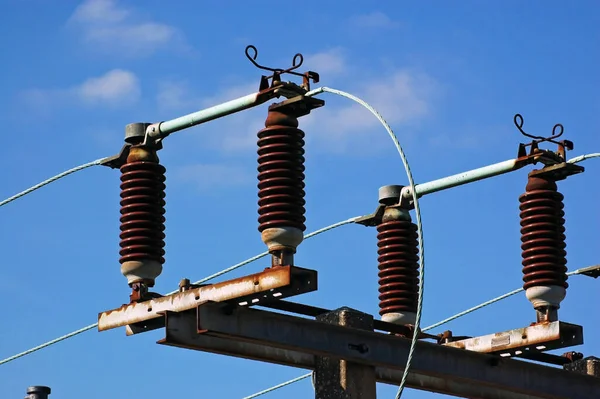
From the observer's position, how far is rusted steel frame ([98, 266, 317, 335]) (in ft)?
43.5

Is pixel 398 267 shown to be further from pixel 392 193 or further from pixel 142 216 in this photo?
pixel 142 216

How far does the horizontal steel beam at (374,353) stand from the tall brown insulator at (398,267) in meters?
0.69

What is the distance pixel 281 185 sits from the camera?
44.8ft

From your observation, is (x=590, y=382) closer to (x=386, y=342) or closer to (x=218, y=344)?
(x=386, y=342)

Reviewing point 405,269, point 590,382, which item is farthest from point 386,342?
point 590,382

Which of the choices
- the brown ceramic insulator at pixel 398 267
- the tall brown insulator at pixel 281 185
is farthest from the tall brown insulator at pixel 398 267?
the tall brown insulator at pixel 281 185

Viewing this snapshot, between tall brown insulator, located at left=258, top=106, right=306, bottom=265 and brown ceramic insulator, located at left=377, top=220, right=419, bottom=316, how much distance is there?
289 centimetres

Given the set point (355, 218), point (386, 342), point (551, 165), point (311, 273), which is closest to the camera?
point (311, 273)

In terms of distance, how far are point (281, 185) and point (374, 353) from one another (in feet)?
6.63

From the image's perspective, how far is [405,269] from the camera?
16.5 m

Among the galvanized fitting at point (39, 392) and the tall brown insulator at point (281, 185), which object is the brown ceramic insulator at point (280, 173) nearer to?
the tall brown insulator at point (281, 185)

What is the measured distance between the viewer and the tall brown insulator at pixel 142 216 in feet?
46.2

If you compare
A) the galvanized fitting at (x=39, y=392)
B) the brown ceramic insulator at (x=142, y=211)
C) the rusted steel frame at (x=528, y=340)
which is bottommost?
the galvanized fitting at (x=39, y=392)

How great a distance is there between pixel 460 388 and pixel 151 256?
3.88 m
